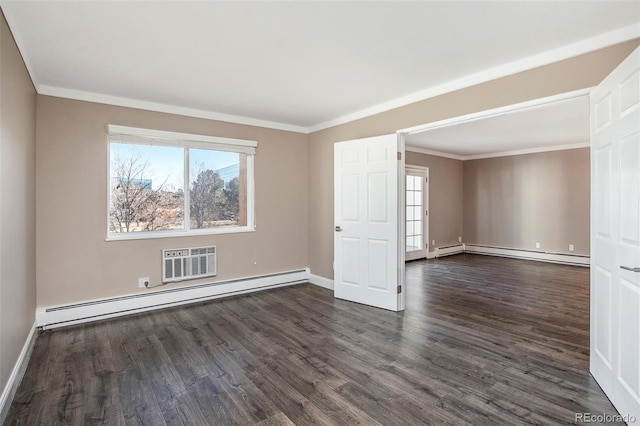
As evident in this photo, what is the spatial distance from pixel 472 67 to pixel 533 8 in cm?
91

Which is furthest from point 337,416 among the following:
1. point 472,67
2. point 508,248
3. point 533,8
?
point 508,248

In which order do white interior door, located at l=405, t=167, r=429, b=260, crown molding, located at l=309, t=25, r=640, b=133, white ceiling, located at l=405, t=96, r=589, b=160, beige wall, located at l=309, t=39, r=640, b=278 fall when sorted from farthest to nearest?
white interior door, located at l=405, t=167, r=429, b=260
white ceiling, located at l=405, t=96, r=589, b=160
beige wall, located at l=309, t=39, r=640, b=278
crown molding, located at l=309, t=25, r=640, b=133

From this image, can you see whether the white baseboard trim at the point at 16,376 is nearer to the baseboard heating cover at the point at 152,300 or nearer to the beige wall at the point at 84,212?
the baseboard heating cover at the point at 152,300

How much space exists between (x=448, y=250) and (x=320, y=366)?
6.44m

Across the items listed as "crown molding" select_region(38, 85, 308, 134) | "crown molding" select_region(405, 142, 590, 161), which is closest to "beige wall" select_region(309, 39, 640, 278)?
"crown molding" select_region(38, 85, 308, 134)

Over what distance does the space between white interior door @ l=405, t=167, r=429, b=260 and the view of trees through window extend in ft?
13.8

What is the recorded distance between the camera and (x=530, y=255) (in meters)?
7.48

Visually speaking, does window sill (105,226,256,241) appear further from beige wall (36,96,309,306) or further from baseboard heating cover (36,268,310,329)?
baseboard heating cover (36,268,310,329)

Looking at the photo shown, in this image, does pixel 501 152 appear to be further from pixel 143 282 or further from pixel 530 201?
pixel 143 282

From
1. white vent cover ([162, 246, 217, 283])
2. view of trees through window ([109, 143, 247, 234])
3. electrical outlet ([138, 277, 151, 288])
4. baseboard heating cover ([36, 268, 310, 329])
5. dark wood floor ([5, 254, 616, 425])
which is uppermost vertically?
view of trees through window ([109, 143, 247, 234])

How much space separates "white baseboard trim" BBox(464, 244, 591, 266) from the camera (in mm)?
6770

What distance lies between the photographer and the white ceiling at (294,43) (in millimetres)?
2098

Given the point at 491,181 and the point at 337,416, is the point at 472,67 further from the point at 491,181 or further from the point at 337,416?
the point at 491,181

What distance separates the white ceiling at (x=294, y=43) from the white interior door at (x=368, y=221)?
747 mm
